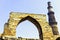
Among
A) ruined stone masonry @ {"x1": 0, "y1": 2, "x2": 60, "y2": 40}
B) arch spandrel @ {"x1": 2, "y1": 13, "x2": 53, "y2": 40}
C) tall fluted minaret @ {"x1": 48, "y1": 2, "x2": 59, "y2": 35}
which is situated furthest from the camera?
tall fluted minaret @ {"x1": 48, "y1": 2, "x2": 59, "y2": 35}

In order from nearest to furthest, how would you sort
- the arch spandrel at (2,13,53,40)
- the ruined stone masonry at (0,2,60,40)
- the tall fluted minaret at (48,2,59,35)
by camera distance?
the ruined stone masonry at (0,2,60,40)
the arch spandrel at (2,13,53,40)
the tall fluted minaret at (48,2,59,35)

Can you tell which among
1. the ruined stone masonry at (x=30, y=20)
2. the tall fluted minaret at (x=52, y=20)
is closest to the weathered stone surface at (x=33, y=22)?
the ruined stone masonry at (x=30, y=20)

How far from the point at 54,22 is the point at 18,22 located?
1042 centimetres

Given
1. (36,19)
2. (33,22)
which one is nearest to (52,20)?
(33,22)

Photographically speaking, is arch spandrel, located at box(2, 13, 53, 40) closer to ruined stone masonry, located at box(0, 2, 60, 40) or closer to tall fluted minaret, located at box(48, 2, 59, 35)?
ruined stone masonry, located at box(0, 2, 60, 40)

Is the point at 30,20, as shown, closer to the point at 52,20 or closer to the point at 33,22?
the point at 33,22

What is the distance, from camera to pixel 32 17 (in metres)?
8.70

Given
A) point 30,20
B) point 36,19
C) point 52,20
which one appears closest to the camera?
point 36,19

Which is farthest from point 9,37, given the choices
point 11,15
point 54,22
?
point 54,22

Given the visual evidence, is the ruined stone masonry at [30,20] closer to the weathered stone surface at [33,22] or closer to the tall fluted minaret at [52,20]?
the weathered stone surface at [33,22]

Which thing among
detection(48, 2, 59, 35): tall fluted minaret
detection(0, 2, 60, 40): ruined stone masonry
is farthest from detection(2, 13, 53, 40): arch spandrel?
detection(48, 2, 59, 35): tall fluted minaret

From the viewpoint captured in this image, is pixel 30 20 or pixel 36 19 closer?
pixel 36 19

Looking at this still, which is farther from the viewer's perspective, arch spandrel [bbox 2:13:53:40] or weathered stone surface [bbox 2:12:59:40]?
arch spandrel [bbox 2:13:53:40]

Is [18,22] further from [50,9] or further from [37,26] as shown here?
[50,9]
